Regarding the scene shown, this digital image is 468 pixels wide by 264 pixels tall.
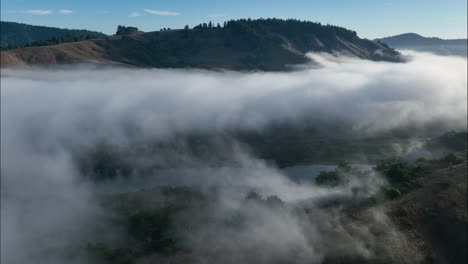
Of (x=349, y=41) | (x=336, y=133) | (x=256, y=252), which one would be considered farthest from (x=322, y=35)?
(x=256, y=252)

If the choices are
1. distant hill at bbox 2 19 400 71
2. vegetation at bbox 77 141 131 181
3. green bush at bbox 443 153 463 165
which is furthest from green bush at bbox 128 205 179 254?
distant hill at bbox 2 19 400 71

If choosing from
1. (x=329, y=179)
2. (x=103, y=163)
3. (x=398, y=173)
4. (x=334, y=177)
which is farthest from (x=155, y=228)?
(x=103, y=163)

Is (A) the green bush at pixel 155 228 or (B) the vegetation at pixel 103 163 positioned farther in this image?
(B) the vegetation at pixel 103 163

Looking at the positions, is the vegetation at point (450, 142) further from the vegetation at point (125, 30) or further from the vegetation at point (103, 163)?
the vegetation at point (125, 30)

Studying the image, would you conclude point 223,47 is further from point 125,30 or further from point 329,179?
point 329,179

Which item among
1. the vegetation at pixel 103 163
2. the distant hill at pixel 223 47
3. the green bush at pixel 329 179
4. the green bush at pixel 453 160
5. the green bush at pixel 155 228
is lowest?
the vegetation at pixel 103 163

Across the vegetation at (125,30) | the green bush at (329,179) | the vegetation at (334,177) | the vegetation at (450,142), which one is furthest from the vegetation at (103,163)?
the vegetation at (125,30)

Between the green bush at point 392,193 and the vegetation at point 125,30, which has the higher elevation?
the vegetation at point 125,30

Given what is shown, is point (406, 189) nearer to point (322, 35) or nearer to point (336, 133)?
point (336, 133)

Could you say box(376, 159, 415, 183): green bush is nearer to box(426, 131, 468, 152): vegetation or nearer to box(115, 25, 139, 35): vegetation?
box(426, 131, 468, 152): vegetation
